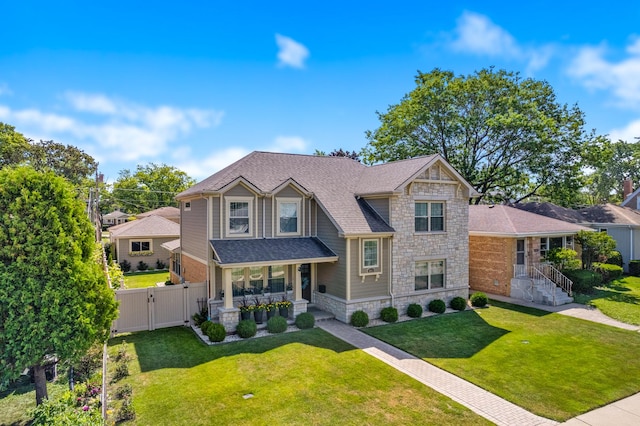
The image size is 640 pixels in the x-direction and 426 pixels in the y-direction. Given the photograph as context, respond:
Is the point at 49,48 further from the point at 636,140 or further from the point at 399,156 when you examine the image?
the point at 636,140

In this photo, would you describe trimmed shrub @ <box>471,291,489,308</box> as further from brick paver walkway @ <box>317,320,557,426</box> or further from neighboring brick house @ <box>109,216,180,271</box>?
neighboring brick house @ <box>109,216,180,271</box>

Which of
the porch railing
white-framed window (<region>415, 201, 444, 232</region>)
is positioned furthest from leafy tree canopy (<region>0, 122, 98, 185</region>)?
the porch railing

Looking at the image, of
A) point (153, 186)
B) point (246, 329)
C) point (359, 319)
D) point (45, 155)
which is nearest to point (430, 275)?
point (359, 319)

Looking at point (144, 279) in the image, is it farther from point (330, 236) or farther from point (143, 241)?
point (330, 236)

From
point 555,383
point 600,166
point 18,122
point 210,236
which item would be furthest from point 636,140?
point 18,122

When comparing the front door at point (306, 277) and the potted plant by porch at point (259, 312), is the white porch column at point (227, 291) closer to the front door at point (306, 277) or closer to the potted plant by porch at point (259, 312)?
the potted plant by porch at point (259, 312)

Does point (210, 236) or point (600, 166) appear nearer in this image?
point (210, 236)
